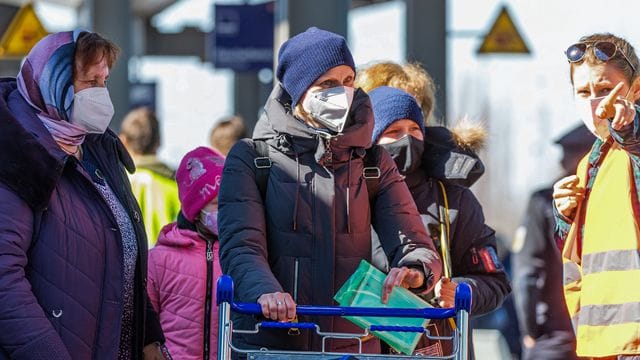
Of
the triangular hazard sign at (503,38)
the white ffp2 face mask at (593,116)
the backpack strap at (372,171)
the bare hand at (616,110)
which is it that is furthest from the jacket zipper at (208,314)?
the triangular hazard sign at (503,38)

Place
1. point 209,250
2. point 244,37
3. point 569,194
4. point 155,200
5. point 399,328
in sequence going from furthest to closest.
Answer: point 244,37 < point 155,200 < point 209,250 < point 569,194 < point 399,328

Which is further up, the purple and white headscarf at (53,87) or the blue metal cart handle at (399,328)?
the purple and white headscarf at (53,87)

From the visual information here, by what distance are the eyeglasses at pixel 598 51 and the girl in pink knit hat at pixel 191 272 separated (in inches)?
65.1

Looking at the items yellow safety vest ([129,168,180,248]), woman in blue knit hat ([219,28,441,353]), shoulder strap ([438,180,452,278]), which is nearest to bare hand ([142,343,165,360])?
woman in blue knit hat ([219,28,441,353])

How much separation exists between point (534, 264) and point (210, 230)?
3.21 metres

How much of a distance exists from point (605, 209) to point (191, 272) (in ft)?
6.09

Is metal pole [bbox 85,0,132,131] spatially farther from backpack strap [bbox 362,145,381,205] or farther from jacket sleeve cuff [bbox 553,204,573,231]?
backpack strap [bbox 362,145,381,205]

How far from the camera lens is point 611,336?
17.9 ft

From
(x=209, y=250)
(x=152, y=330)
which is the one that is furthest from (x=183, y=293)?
(x=152, y=330)

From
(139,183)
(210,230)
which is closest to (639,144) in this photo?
(210,230)

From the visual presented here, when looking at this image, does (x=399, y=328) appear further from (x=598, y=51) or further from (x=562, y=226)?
(x=598, y=51)

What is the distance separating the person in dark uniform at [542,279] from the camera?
900 cm

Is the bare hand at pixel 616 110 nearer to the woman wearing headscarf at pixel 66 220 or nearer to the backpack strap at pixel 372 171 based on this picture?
the backpack strap at pixel 372 171

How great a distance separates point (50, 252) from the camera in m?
5.14
